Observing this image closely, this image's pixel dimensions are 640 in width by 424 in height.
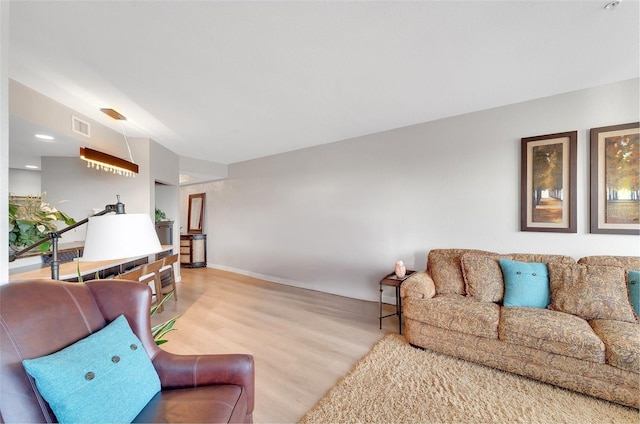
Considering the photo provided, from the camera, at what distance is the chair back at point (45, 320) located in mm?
865

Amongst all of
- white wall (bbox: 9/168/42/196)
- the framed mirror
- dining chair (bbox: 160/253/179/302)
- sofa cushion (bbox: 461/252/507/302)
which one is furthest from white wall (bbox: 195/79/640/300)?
white wall (bbox: 9/168/42/196)

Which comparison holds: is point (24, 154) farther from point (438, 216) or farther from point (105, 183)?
point (438, 216)

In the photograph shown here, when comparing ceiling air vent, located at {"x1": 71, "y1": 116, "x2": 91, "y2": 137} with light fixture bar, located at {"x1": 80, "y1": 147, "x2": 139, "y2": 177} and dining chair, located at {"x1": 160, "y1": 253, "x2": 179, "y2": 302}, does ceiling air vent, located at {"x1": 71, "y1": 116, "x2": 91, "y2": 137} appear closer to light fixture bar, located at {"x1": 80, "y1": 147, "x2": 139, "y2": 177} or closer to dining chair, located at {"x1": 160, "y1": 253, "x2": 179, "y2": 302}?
light fixture bar, located at {"x1": 80, "y1": 147, "x2": 139, "y2": 177}

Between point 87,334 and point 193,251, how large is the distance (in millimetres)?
5113

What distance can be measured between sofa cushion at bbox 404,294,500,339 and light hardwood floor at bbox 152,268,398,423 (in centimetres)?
61

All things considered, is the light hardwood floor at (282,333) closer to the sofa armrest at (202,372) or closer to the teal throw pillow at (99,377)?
the sofa armrest at (202,372)

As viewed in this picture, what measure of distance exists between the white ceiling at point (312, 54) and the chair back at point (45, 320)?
156 cm

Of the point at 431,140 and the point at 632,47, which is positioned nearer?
the point at 632,47

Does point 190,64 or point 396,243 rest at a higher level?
point 190,64

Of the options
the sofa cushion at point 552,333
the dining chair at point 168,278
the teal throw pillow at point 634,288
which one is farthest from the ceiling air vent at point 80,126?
the teal throw pillow at point 634,288

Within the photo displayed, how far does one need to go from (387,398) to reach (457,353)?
2.72 feet

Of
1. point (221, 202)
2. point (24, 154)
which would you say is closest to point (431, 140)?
point (221, 202)

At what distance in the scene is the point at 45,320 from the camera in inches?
40.3

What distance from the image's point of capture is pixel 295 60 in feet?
6.07
